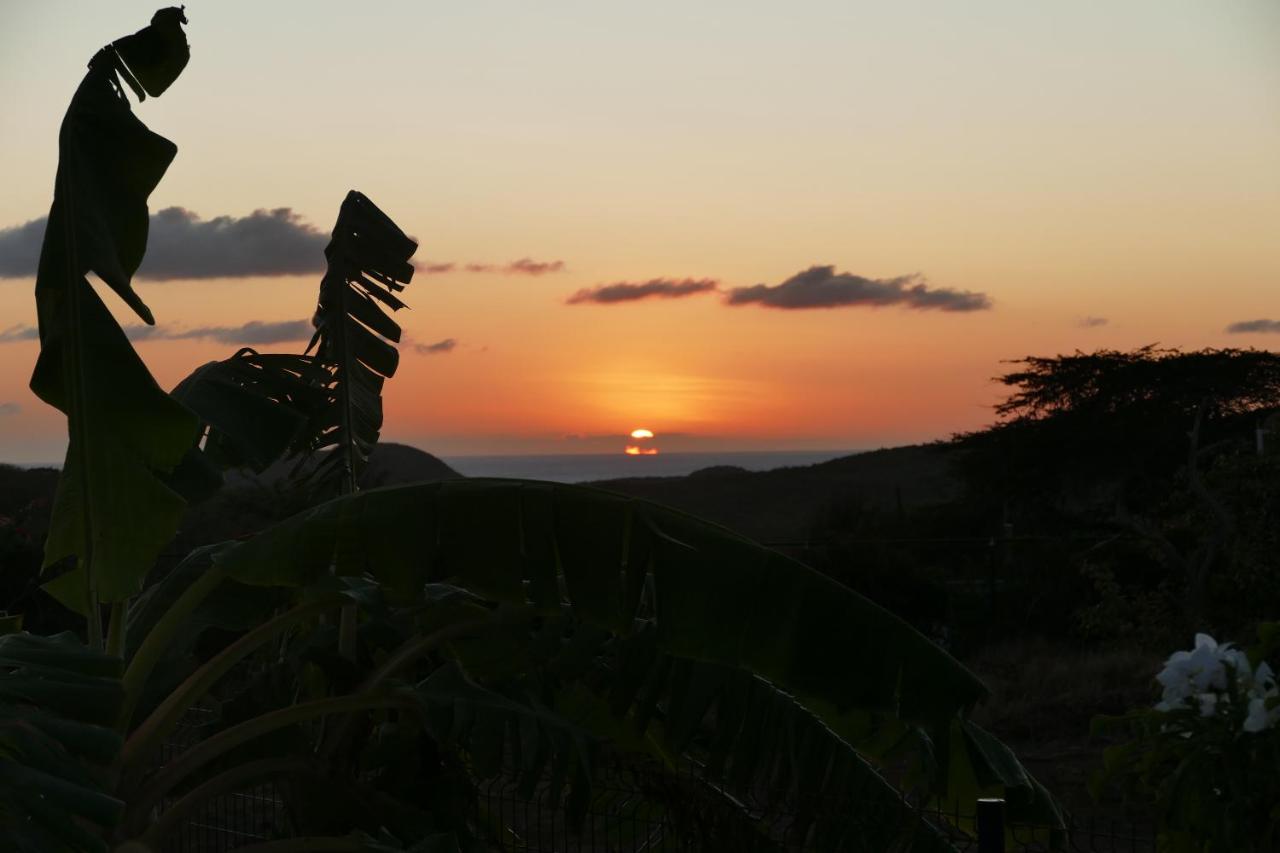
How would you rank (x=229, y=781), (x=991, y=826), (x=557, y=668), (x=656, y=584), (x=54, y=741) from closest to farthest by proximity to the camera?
(x=54, y=741)
(x=991, y=826)
(x=656, y=584)
(x=229, y=781)
(x=557, y=668)

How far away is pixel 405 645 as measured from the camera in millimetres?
4504

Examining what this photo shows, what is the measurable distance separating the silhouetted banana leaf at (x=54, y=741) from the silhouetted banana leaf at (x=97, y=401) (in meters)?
0.33

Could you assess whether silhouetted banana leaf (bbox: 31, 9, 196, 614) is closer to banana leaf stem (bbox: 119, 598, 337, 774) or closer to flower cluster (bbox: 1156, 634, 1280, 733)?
banana leaf stem (bbox: 119, 598, 337, 774)

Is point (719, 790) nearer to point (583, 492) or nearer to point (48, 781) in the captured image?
point (583, 492)

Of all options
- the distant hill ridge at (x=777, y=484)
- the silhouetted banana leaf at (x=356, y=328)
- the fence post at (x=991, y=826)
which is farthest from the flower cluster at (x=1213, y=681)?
the distant hill ridge at (x=777, y=484)

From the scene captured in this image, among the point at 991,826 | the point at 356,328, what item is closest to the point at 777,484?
the point at 356,328

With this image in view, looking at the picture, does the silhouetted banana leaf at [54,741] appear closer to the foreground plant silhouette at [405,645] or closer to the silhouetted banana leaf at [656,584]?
the foreground plant silhouette at [405,645]

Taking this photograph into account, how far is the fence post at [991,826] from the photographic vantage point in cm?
314

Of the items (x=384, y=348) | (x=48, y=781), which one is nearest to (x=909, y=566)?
(x=384, y=348)

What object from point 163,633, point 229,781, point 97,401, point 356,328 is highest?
point 356,328

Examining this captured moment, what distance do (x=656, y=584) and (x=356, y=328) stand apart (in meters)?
2.98

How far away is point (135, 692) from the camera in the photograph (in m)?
3.91

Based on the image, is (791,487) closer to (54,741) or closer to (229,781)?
(229,781)

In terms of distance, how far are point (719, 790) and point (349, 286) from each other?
2.99 m
